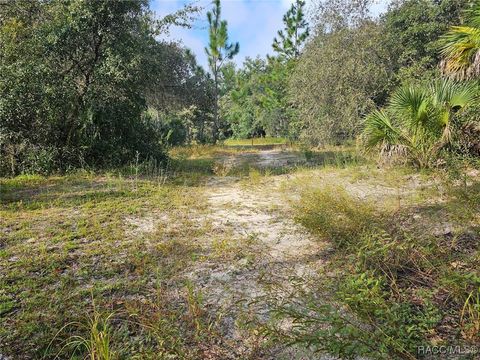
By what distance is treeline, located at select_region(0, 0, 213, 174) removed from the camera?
7375 mm

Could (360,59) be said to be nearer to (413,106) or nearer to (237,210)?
(413,106)

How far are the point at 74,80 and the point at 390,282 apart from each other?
8.29 meters

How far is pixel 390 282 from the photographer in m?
2.52

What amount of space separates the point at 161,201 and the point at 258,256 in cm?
256

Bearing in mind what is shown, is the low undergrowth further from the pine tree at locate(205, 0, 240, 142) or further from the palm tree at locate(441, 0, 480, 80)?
the pine tree at locate(205, 0, 240, 142)

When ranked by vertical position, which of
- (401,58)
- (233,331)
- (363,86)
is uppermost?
(401,58)

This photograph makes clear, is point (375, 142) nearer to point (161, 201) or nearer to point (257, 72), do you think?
point (161, 201)

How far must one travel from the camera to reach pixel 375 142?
21.6ft

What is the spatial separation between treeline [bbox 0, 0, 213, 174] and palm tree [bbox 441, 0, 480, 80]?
622 centimetres

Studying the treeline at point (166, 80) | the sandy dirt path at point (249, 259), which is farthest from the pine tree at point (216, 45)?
the sandy dirt path at point (249, 259)

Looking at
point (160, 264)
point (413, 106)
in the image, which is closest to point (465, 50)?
point (413, 106)

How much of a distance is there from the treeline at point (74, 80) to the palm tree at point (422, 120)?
5246 millimetres

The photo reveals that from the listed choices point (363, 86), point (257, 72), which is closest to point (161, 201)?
point (363, 86)

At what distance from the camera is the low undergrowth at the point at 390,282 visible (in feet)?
5.98
